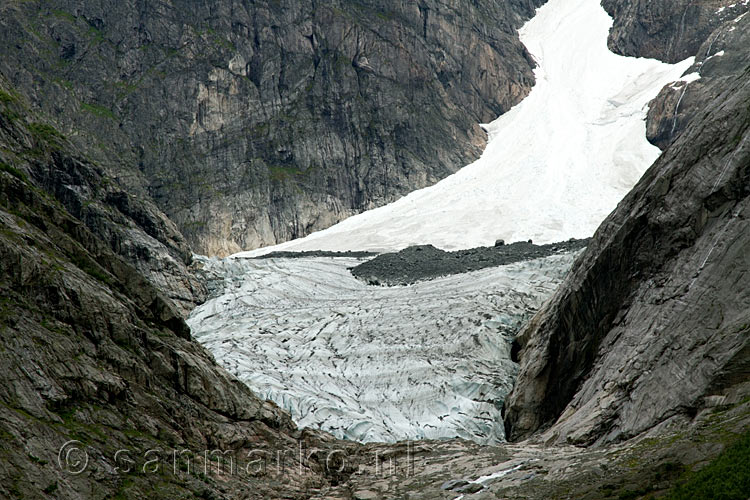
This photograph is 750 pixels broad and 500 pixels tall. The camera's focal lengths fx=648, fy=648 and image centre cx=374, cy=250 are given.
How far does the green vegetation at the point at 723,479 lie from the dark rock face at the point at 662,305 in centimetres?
280

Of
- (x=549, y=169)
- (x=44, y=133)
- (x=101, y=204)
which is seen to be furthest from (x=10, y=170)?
(x=549, y=169)

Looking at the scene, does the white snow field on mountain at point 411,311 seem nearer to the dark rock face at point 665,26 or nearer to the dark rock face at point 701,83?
the dark rock face at point 701,83

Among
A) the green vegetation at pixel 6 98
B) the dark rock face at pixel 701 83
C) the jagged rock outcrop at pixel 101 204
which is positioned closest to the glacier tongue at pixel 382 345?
the jagged rock outcrop at pixel 101 204

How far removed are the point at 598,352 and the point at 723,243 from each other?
5.65 metres

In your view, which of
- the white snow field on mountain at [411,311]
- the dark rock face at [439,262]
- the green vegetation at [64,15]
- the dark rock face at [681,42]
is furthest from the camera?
the green vegetation at [64,15]

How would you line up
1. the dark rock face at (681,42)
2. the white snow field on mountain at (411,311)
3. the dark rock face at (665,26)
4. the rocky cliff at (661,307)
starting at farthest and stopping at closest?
the dark rock face at (665,26) < the dark rock face at (681,42) < the white snow field on mountain at (411,311) < the rocky cliff at (661,307)

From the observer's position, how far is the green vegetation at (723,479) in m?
9.68

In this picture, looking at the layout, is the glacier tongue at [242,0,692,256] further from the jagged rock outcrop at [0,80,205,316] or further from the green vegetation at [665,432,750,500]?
the green vegetation at [665,432,750,500]

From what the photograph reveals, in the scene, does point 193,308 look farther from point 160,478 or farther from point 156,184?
point 156,184

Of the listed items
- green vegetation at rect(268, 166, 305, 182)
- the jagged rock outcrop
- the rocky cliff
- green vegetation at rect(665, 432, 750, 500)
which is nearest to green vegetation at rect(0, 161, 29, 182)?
the jagged rock outcrop

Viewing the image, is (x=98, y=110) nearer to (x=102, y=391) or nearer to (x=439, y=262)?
(x=439, y=262)

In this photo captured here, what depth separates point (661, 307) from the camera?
17.5m

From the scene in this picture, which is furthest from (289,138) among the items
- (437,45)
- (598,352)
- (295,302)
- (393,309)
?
(598,352)

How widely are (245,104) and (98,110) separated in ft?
64.9
